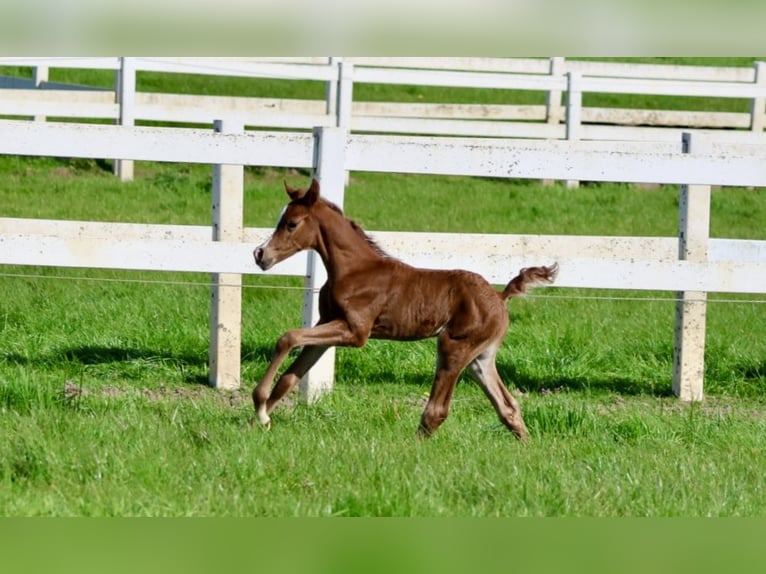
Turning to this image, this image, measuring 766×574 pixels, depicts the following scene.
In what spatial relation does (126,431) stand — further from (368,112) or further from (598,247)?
(368,112)

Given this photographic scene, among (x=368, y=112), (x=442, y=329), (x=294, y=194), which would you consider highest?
(x=368, y=112)

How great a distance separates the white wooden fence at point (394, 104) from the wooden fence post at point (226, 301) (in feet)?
23.4

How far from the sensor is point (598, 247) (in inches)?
331

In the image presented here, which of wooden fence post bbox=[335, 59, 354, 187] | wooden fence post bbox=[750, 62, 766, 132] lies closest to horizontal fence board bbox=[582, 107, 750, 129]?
wooden fence post bbox=[750, 62, 766, 132]

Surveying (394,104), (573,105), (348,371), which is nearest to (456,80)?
(394,104)

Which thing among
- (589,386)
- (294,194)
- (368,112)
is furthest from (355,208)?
(294,194)

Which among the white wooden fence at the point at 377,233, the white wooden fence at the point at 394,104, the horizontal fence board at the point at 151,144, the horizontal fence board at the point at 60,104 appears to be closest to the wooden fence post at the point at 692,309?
the white wooden fence at the point at 377,233

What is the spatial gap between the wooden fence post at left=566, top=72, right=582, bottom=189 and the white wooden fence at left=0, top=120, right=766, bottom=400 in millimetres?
9444

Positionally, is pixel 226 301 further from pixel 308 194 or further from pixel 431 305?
pixel 431 305

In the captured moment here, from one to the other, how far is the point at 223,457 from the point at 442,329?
138 centimetres

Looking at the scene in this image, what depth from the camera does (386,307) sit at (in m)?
5.87

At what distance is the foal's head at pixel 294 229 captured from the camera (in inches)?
227

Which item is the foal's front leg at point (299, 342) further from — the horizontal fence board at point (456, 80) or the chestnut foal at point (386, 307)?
the horizontal fence board at point (456, 80)

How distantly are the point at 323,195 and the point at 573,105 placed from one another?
10.8 m
